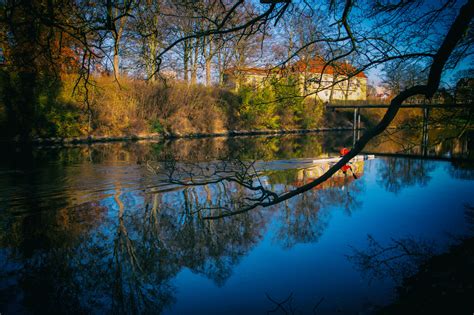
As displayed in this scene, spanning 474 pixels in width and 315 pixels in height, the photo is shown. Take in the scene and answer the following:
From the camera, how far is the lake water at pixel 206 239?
4.59m

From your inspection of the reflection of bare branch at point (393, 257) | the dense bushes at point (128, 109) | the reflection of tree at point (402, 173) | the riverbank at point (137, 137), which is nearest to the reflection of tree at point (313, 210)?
the reflection of bare branch at point (393, 257)

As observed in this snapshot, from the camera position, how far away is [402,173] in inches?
537

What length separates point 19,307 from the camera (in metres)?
4.30

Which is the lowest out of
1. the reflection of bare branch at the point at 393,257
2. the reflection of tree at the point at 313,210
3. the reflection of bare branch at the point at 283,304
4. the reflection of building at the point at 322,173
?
the reflection of bare branch at the point at 283,304

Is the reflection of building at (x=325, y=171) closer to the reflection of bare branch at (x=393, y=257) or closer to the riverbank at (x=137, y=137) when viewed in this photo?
the reflection of bare branch at (x=393, y=257)

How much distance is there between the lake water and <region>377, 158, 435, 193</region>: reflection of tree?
0.28 metres

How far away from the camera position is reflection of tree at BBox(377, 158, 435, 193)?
11867 millimetres

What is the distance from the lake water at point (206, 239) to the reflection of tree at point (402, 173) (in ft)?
0.93

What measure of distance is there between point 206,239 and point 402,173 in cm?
972

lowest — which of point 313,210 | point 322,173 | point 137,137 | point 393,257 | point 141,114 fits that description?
point 393,257

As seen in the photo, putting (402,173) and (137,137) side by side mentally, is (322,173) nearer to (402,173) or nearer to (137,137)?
(402,173)

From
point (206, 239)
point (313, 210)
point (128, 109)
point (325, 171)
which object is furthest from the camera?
point (128, 109)

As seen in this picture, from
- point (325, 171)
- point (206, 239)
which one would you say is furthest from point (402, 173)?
point (206, 239)

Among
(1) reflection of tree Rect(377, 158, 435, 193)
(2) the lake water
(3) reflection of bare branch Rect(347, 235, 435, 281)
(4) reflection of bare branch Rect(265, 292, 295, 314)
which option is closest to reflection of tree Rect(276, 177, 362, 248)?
(2) the lake water
